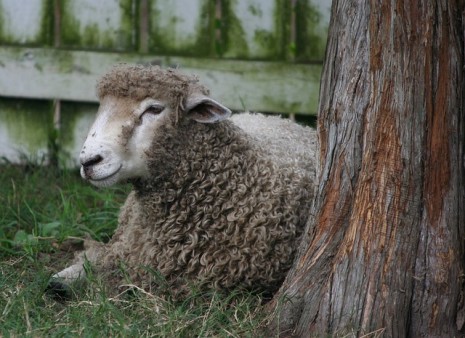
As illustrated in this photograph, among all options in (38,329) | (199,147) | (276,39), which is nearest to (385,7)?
(199,147)

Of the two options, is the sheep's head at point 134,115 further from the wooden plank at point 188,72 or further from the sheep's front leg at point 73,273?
the wooden plank at point 188,72

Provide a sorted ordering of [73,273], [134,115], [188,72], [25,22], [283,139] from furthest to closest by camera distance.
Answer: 1. [25,22]
2. [188,72]
3. [283,139]
4. [73,273]
5. [134,115]

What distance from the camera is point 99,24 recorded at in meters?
6.55

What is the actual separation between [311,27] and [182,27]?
81 cm

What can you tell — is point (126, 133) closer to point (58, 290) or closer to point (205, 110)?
point (205, 110)

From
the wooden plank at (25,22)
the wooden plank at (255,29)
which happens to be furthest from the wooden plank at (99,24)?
the wooden plank at (255,29)

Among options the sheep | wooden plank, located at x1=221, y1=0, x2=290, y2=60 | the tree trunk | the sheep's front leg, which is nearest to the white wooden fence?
wooden plank, located at x1=221, y1=0, x2=290, y2=60

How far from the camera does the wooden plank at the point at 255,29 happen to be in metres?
6.46

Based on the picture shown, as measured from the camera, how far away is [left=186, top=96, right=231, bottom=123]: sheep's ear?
14.4 feet

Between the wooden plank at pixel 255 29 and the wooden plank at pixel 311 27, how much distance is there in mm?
77

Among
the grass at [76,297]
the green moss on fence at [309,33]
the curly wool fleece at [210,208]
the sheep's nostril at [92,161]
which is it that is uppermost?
the green moss on fence at [309,33]

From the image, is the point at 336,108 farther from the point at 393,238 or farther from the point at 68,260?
the point at 68,260

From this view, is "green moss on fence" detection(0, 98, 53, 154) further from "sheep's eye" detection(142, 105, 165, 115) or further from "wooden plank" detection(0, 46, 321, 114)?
"sheep's eye" detection(142, 105, 165, 115)

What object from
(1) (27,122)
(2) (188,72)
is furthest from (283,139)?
(1) (27,122)
